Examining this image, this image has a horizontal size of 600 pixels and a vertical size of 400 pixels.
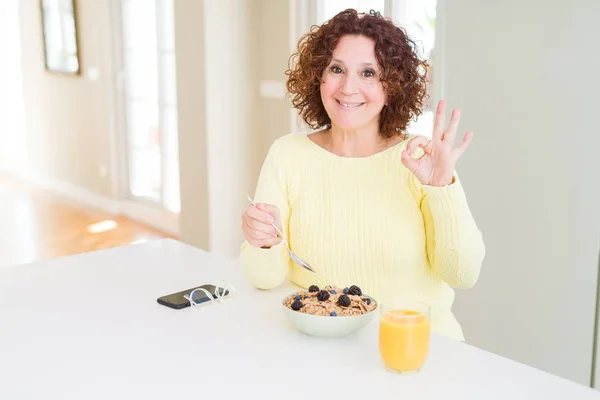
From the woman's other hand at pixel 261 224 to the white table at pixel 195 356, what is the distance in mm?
125

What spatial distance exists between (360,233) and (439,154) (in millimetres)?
340

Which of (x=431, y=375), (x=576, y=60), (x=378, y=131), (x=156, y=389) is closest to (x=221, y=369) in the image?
(x=156, y=389)

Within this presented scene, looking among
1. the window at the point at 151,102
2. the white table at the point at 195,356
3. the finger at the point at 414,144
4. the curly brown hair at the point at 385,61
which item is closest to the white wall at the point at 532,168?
the curly brown hair at the point at 385,61

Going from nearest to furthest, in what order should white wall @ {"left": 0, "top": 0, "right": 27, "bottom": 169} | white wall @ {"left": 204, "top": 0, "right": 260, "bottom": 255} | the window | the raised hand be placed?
the raised hand
white wall @ {"left": 204, "top": 0, "right": 260, "bottom": 255}
the window
white wall @ {"left": 0, "top": 0, "right": 27, "bottom": 169}

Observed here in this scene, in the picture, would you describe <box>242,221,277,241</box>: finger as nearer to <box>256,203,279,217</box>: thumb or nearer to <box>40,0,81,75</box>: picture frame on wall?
<box>256,203,279,217</box>: thumb

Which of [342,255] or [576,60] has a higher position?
[576,60]

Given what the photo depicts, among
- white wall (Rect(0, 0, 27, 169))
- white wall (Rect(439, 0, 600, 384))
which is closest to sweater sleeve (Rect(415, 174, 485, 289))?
white wall (Rect(439, 0, 600, 384))

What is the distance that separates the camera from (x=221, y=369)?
1184mm

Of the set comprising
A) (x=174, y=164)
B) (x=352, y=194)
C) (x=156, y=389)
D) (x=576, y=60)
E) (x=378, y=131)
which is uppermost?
(x=576, y=60)

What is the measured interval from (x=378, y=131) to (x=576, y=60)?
88 cm

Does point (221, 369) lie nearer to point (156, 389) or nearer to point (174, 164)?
point (156, 389)

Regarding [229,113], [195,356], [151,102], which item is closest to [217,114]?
[229,113]

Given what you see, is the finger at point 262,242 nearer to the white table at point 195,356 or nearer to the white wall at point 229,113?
the white table at point 195,356

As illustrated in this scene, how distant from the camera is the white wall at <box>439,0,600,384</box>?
91.6 inches
